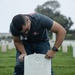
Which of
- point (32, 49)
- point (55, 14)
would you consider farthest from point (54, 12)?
point (32, 49)

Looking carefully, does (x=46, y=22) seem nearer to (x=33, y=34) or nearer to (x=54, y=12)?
(x=33, y=34)

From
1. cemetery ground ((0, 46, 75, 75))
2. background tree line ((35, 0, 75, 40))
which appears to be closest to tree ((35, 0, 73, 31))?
background tree line ((35, 0, 75, 40))

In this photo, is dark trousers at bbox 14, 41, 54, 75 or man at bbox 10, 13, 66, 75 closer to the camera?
man at bbox 10, 13, 66, 75

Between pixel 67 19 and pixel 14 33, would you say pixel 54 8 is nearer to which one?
pixel 67 19

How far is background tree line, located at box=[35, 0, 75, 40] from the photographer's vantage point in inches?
3241

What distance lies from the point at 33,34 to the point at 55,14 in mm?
83984

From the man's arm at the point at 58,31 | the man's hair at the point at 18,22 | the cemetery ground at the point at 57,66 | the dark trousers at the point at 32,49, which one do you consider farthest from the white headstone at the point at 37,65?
the cemetery ground at the point at 57,66

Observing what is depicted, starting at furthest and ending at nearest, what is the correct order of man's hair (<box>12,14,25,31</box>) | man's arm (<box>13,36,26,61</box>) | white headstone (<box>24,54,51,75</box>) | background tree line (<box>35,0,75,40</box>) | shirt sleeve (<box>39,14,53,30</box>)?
background tree line (<box>35,0,75,40</box>), man's arm (<box>13,36,26,61</box>), white headstone (<box>24,54,51,75</box>), shirt sleeve (<box>39,14,53,30</box>), man's hair (<box>12,14,25,31</box>)

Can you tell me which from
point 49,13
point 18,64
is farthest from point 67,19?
point 18,64

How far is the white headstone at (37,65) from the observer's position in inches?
227

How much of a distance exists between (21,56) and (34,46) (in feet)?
0.90

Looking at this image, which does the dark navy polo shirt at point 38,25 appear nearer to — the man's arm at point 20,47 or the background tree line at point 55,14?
the man's arm at point 20,47

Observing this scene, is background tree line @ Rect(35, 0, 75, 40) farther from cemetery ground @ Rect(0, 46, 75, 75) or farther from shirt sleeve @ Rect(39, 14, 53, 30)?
shirt sleeve @ Rect(39, 14, 53, 30)

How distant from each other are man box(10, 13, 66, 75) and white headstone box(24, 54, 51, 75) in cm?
12
